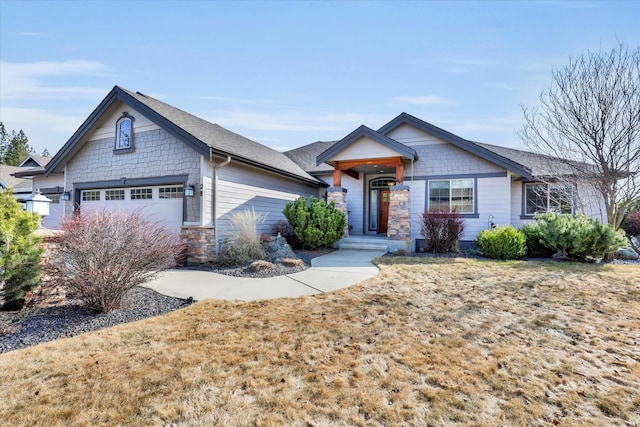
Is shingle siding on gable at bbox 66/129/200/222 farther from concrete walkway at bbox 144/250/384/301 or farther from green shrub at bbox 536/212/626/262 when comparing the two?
green shrub at bbox 536/212/626/262

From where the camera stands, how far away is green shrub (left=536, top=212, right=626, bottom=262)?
8336mm

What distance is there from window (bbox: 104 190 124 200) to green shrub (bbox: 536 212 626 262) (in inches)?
563

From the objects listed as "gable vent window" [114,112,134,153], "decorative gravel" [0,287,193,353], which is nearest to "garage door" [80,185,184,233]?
"gable vent window" [114,112,134,153]

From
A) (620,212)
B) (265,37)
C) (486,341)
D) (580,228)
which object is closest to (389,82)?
(265,37)

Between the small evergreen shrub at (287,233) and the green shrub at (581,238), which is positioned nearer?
the green shrub at (581,238)

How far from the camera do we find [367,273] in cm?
717

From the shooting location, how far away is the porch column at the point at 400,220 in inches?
432

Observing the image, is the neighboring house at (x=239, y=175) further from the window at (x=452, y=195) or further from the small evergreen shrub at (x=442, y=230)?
the small evergreen shrub at (x=442, y=230)

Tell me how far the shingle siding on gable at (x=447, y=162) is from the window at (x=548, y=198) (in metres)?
2.26

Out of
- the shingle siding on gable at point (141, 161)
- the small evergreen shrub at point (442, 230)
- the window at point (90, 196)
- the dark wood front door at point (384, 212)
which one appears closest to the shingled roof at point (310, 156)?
the dark wood front door at point (384, 212)

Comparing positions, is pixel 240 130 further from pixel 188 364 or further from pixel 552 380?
pixel 552 380

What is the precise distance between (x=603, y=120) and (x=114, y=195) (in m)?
16.3

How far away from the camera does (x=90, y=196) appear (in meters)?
11.6

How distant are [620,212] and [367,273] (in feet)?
28.8
